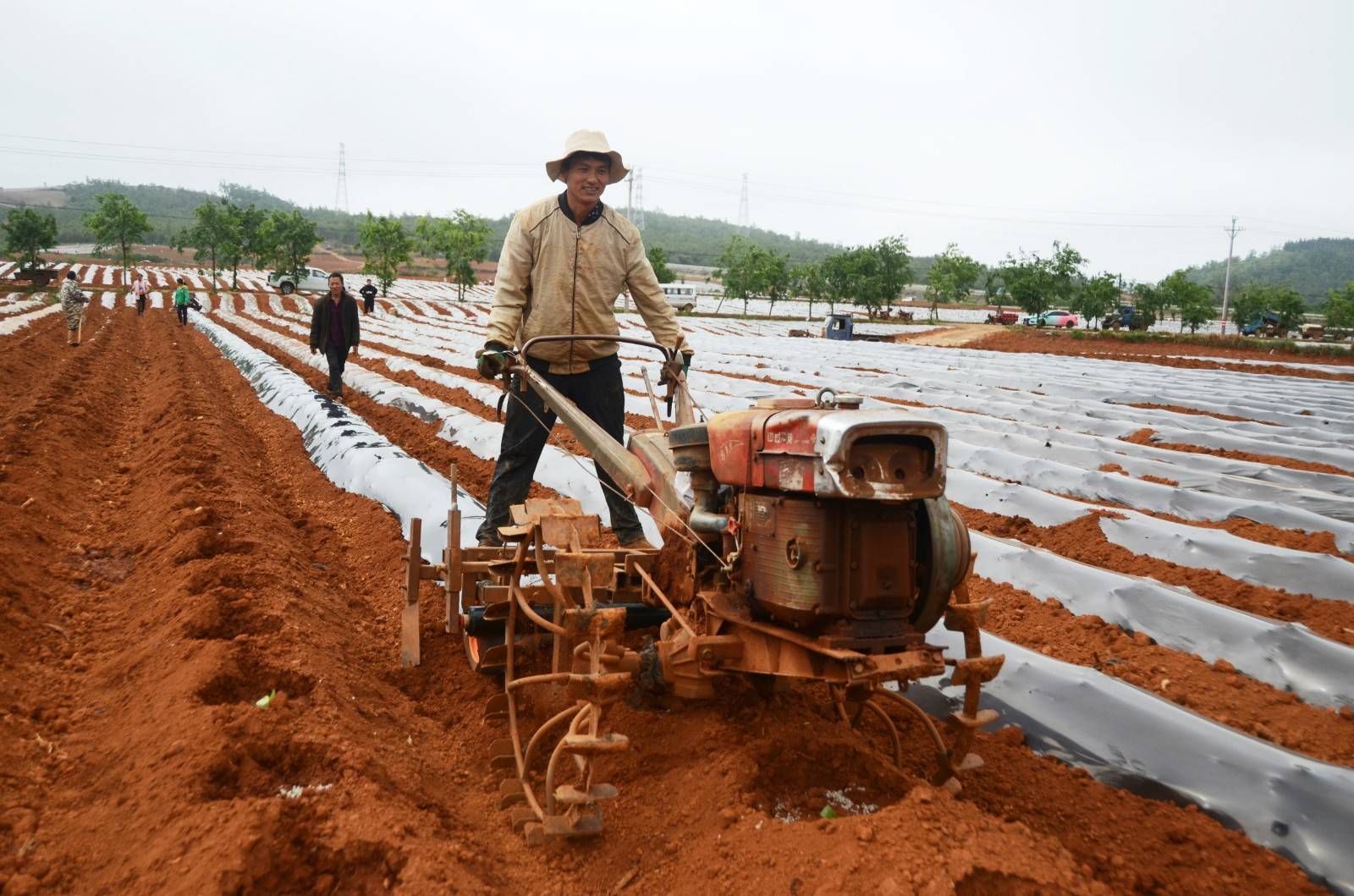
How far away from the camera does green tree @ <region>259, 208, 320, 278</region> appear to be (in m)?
45.2

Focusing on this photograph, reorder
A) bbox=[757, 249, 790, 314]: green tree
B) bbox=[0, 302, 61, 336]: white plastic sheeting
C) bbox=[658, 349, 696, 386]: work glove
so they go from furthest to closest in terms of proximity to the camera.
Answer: bbox=[757, 249, 790, 314]: green tree < bbox=[0, 302, 61, 336]: white plastic sheeting < bbox=[658, 349, 696, 386]: work glove

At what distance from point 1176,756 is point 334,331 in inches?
440

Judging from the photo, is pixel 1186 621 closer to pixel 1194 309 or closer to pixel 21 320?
pixel 21 320

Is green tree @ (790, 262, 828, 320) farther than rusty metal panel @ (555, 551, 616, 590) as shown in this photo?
Yes

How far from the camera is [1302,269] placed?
11625 cm

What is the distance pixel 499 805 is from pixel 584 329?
215 centimetres

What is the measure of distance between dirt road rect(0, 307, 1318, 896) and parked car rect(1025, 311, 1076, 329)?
42.2 metres

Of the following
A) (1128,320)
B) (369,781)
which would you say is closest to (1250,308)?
(1128,320)

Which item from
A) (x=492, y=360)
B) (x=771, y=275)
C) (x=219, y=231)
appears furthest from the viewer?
(x=771, y=275)

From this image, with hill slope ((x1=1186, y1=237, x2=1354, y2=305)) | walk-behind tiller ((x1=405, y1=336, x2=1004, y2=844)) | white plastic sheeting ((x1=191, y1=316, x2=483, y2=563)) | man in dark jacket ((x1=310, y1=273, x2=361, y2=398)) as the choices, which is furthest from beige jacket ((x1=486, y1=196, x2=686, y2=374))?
hill slope ((x1=1186, y1=237, x2=1354, y2=305))

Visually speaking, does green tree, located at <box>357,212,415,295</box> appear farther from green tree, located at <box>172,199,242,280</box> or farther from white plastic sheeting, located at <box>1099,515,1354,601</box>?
white plastic sheeting, located at <box>1099,515,1354,601</box>

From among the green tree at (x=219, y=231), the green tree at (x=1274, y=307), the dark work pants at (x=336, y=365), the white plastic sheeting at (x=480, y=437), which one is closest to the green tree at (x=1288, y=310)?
the green tree at (x=1274, y=307)

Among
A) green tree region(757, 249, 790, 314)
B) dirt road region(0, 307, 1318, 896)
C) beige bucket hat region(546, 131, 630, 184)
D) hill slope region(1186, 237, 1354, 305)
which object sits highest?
hill slope region(1186, 237, 1354, 305)

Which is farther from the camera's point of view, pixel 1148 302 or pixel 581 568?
pixel 1148 302
